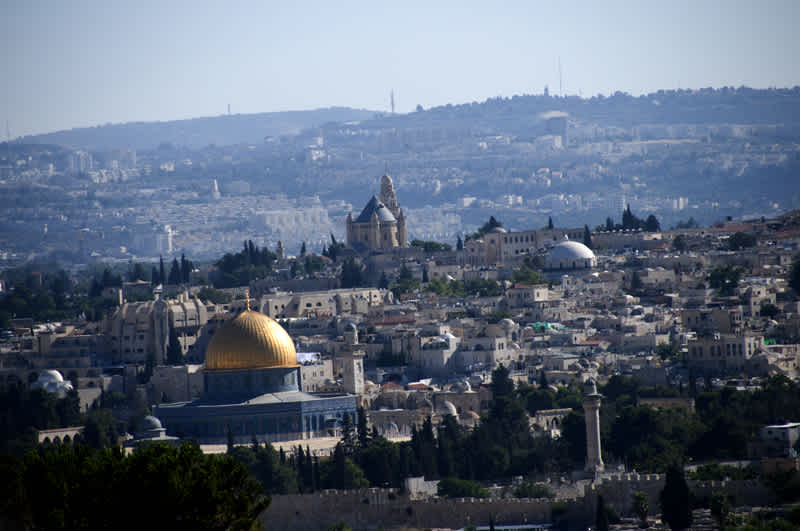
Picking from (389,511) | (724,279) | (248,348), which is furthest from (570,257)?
(389,511)

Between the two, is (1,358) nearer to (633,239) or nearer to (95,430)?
(95,430)

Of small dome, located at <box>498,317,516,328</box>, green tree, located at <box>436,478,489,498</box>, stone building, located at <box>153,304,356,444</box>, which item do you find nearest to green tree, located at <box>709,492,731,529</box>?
green tree, located at <box>436,478,489,498</box>

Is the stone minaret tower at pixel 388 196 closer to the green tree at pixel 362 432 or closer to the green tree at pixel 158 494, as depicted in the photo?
the green tree at pixel 362 432

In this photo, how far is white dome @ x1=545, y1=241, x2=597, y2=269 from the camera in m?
104

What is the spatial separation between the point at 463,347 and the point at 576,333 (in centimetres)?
481

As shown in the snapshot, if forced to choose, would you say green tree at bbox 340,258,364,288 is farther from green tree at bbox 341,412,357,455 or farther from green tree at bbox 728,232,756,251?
green tree at bbox 341,412,357,455

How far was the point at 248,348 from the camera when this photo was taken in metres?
72.9

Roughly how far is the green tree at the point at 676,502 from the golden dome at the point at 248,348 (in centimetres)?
2529

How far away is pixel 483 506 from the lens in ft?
179

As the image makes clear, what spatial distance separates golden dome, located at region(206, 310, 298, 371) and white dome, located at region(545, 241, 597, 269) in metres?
33.0

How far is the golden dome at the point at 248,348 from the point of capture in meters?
72.9

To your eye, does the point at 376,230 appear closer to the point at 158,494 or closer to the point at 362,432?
the point at 362,432

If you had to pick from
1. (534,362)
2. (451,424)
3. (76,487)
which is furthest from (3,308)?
(76,487)

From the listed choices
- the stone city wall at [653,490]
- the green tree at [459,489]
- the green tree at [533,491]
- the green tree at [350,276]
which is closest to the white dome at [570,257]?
the green tree at [350,276]
